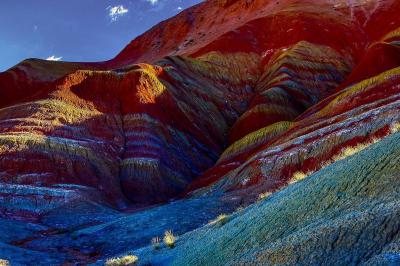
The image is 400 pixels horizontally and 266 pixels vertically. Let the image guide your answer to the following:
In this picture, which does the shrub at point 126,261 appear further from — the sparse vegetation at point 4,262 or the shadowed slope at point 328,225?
the sparse vegetation at point 4,262

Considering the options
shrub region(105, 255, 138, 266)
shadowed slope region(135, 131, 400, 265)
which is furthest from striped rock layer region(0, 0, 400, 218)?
shadowed slope region(135, 131, 400, 265)

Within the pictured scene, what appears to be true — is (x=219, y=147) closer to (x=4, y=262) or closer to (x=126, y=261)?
(x=4, y=262)

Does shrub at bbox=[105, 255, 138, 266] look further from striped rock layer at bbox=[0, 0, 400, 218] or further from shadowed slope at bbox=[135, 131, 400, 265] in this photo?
striped rock layer at bbox=[0, 0, 400, 218]

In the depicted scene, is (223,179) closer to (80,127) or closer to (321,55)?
(80,127)

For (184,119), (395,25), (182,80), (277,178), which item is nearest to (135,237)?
(277,178)

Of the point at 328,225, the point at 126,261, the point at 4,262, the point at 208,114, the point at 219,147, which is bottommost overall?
the point at 126,261

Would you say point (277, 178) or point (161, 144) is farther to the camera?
point (161, 144)

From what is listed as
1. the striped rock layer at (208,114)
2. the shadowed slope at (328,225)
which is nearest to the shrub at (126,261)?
the shadowed slope at (328,225)

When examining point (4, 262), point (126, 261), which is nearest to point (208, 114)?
point (4, 262)

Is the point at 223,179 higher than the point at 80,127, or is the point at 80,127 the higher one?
the point at 80,127
